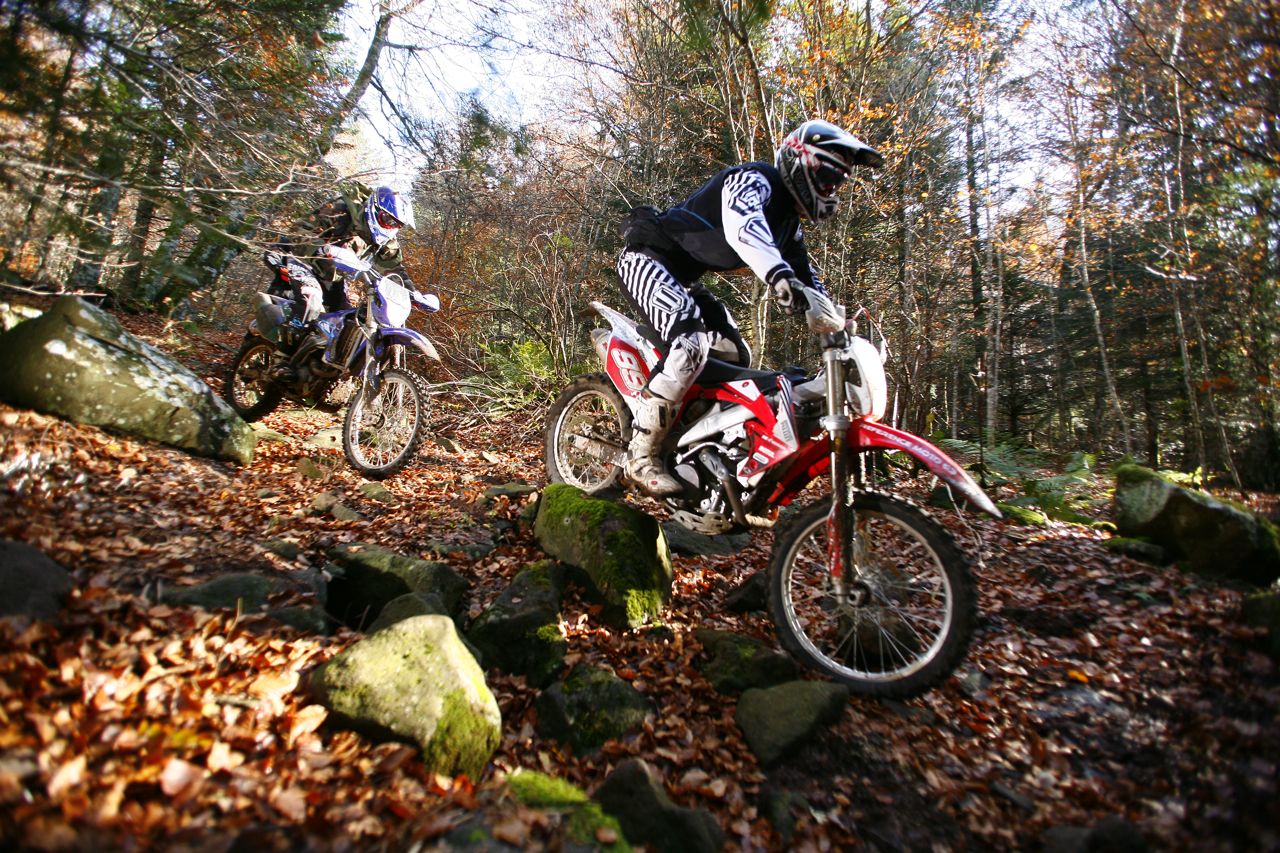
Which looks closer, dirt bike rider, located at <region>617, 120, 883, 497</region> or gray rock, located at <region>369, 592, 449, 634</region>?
gray rock, located at <region>369, 592, 449, 634</region>

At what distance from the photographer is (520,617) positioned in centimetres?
325

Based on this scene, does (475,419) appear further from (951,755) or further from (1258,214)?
(1258,214)

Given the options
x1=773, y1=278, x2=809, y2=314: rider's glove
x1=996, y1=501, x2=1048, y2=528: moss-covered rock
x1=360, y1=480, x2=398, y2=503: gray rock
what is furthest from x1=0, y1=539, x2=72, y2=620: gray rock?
x1=996, y1=501, x2=1048, y2=528: moss-covered rock

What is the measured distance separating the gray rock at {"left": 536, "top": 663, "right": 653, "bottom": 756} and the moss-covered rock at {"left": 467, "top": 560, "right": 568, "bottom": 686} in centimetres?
23

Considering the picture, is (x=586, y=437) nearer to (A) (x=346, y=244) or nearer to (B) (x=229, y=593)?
(B) (x=229, y=593)

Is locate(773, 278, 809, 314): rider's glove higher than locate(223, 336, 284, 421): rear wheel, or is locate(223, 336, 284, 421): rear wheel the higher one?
locate(773, 278, 809, 314): rider's glove

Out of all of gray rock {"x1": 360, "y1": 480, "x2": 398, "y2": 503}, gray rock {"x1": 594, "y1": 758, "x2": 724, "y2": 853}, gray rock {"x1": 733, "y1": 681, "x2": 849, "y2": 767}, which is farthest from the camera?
gray rock {"x1": 360, "y1": 480, "x2": 398, "y2": 503}

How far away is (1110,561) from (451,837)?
5536 millimetres

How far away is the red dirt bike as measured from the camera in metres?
2.80

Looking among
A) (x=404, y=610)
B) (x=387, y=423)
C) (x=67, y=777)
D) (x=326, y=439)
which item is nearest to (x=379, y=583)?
(x=404, y=610)

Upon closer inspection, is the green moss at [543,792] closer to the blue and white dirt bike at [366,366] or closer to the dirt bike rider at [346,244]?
the blue and white dirt bike at [366,366]

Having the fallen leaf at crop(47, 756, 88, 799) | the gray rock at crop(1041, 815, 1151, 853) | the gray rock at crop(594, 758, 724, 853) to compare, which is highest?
the gray rock at crop(1041, 815, 1151, 853)

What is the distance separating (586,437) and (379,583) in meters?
1.95

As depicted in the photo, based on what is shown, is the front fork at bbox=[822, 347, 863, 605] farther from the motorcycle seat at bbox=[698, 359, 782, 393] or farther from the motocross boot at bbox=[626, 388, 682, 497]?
the motocross boot at bbox=[626, 388, 682, 497]
